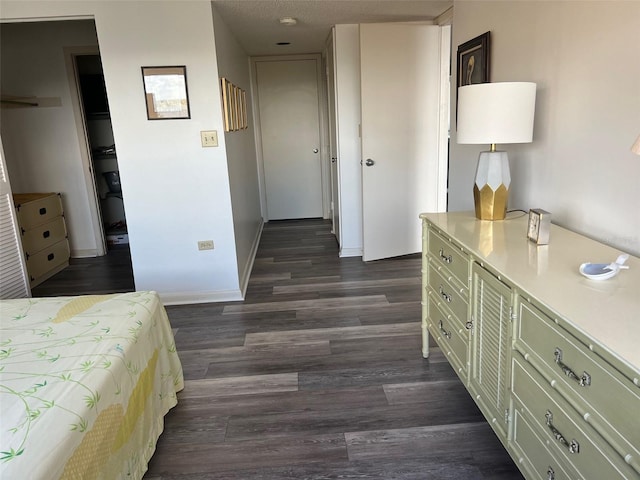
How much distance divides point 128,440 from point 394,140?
128 inches

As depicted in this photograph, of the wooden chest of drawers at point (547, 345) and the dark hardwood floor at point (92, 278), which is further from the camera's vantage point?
the dark hardwood floor at point (92, 278)

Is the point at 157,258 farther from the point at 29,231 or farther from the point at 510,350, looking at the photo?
the point at 510,350

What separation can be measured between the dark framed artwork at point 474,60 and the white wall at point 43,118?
3491 mm

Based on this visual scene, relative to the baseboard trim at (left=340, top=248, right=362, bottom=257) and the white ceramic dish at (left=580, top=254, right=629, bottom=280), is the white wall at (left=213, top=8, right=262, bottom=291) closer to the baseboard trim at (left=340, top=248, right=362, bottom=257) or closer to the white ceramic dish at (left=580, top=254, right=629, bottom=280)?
the baseboard trim at (left=340, top=248, right=362, bottom=257)

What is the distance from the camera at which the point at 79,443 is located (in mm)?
1204

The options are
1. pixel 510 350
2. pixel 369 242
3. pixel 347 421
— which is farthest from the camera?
pixel 369 242

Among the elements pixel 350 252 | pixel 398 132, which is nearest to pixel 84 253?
pixel 350 252

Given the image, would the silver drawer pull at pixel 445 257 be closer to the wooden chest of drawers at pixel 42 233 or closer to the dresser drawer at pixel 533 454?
Result: the dresser drawer at pixel 533 454

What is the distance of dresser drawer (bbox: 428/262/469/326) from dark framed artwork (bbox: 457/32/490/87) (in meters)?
1.21

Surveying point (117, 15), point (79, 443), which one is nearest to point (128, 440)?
point (79, 443)

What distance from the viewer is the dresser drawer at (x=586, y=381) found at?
929 mm

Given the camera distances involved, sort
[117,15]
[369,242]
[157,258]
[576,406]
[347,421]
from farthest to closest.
Result: [369,242] < [157,258] < [117,15] < [347,421] < [576,406]

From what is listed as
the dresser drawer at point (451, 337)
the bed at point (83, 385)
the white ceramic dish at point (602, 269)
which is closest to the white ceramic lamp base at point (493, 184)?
the dresser drawer at point (451, 337)

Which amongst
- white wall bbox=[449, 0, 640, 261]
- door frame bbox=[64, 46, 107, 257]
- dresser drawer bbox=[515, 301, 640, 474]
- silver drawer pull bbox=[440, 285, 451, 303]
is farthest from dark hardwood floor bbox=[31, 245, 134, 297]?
dresser drawer bbox=[515, 301, 640, 474]
